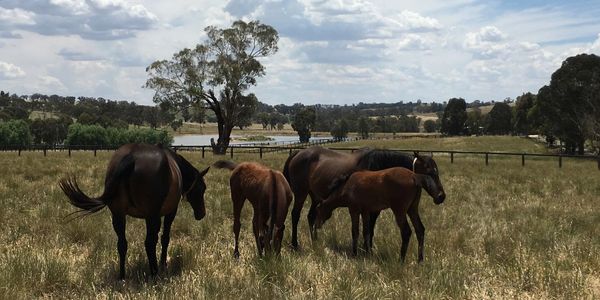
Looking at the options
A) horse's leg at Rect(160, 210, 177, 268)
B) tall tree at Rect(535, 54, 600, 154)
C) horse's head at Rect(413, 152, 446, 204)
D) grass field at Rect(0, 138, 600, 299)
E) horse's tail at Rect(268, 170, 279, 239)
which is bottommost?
grass field at Rect(0, 138, 600, 299)

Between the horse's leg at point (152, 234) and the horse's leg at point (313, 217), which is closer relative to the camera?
the horse's leg at point (152, 234)

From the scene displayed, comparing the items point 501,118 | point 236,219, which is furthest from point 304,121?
point 236,219

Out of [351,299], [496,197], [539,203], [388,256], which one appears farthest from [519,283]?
[496,197]

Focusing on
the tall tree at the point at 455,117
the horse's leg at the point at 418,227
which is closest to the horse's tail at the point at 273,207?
the horse's leg at the point at 418,227

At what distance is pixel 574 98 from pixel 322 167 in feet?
163

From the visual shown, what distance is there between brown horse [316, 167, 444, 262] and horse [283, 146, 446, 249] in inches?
22.6

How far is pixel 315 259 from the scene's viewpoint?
22.7 ft

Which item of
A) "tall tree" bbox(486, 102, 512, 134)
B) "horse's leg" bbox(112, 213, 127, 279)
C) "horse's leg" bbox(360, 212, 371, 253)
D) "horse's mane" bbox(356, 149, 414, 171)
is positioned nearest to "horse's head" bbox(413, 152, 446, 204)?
"horse's mane" bbox(356, 149, 414, 171)

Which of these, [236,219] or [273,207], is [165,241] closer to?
[236,219]

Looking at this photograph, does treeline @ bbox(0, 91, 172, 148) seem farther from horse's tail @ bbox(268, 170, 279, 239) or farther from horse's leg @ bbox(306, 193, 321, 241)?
horse's tail @ bbox(268, 170, 279, 239)

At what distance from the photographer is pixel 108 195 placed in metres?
5.94

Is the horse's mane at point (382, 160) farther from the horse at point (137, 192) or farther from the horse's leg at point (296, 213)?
the horse at point (137, 192)

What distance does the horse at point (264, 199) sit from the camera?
638 cm

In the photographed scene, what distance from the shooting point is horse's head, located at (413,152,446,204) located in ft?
21.9
